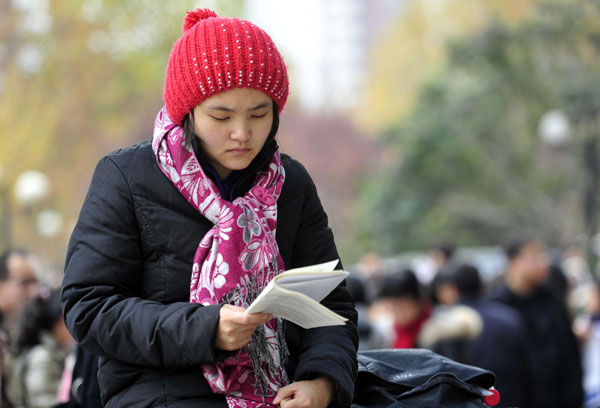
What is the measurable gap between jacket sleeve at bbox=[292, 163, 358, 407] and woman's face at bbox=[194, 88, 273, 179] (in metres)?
0.30

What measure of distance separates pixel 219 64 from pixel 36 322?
3.50 meters

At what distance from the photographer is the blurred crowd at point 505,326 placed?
20.6ft

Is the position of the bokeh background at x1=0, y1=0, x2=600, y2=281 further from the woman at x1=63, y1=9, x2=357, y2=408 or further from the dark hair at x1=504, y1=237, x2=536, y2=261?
the woman at x1=63, y1=9, x2=357, y2=408

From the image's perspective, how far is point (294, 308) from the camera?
2.22 m

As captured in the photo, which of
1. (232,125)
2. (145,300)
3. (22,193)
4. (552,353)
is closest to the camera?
(145,300)

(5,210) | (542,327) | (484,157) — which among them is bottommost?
(5,210)

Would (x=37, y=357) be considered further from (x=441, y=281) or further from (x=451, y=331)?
(x=441, y=281)

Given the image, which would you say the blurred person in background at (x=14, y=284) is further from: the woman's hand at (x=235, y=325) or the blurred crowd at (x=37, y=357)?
the woman's hand at (x=235, y=325)

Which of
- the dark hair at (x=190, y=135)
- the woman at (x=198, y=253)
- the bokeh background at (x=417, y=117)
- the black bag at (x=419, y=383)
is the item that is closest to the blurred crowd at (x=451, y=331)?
the black bag at (x=419, y=383)

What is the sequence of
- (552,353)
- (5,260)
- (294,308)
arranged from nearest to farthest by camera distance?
1. (294,308)
2. (5,260)
3. (552,353)

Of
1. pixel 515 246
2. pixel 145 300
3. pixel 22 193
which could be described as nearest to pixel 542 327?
pixel 515 246

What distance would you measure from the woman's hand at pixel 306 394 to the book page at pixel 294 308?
0.19 metres

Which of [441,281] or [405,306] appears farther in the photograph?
[441,281]

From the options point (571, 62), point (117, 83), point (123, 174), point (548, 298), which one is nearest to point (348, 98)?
point (117, 83)
